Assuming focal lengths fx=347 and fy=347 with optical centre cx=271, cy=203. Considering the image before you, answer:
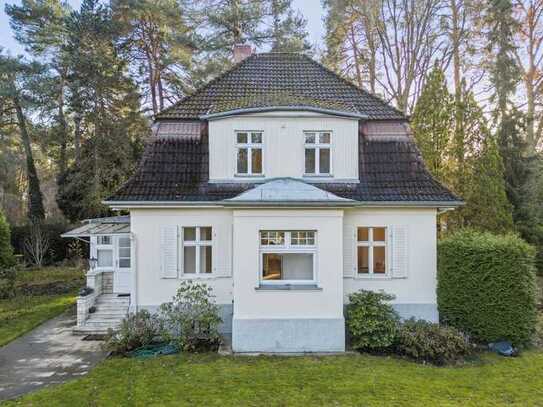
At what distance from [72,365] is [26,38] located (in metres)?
24.5

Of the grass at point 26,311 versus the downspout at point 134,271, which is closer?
the downspout at point 134,271

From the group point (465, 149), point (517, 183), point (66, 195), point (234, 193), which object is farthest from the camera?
point (66, 195)

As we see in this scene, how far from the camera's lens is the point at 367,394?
6512 millimetres

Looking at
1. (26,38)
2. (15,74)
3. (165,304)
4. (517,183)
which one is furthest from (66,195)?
(517,183)

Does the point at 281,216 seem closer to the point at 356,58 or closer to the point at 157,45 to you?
the point at 356,58

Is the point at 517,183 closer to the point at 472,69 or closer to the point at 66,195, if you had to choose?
the point at 472,69

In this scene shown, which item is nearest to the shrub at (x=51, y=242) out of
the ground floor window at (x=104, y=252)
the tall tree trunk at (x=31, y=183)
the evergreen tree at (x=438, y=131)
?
the tall tree trunk at (x=31, y=183)

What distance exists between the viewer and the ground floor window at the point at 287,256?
907 centimetres

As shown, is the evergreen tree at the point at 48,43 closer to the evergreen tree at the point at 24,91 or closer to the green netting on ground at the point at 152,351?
the evergreen tree at the point at 24,91

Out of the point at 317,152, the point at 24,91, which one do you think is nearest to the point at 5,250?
the point at 24,91

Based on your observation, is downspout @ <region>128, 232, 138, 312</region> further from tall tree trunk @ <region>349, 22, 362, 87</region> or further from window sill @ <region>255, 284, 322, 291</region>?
tall tree trunk @ <region>349, 22, 362, 87</region>

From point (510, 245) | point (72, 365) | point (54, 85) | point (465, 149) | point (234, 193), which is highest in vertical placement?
point (54, 85)

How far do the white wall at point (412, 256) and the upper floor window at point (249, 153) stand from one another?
9.95 feet

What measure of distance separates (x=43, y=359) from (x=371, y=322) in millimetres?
8077
